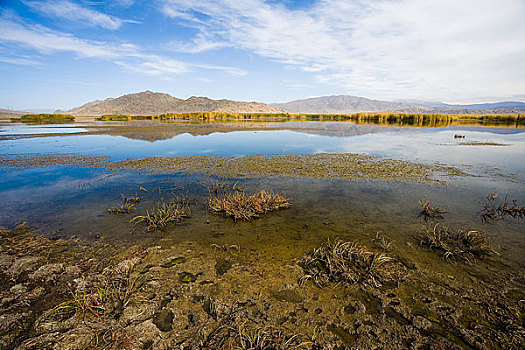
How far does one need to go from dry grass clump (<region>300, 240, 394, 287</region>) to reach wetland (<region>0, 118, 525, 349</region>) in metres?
0.03

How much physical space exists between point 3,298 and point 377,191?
31.5 feet

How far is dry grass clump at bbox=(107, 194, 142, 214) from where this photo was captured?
6.61 m

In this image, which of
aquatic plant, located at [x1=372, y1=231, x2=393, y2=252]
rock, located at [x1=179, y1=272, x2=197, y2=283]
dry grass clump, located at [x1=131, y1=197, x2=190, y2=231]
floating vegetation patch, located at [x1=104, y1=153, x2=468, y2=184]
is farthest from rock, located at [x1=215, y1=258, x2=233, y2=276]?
floating vegetation patch, located at [x1=104, y1=153, x2=468, y2=184]

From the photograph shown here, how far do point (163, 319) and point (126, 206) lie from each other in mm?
4755

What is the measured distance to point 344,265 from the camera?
4.20 meters

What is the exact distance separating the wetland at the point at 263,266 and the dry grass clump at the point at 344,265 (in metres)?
0.03

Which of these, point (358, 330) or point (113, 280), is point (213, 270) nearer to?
point (113, 280)

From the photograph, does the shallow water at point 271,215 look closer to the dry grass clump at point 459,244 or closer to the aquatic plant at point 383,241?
the aquatic plant at point 383,241

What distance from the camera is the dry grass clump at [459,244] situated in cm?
463

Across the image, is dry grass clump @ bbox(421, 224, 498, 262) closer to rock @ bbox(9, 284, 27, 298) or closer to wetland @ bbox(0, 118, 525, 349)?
wetland @ bbox(0, 118, 525, 349)

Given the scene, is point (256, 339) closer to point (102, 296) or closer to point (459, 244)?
point (102, 296)

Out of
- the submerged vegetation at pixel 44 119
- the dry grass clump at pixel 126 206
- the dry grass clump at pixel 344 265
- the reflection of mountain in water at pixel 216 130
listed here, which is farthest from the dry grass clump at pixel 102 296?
the submerged vegetation at pixel 44 119

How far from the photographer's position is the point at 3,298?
3.34 m

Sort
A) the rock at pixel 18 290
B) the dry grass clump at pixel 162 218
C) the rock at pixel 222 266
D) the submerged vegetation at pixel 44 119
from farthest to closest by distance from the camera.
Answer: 1. the submerged vegetation at pixel 44 119
2. the dry grass clump at pixel 162 218
3. the rock at pixel 222 266
4. the rock at pixel 18 290
